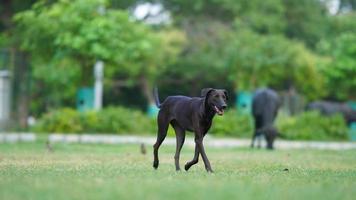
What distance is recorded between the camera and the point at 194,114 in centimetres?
1398

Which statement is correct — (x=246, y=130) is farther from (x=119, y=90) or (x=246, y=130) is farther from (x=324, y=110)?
(x=119, y=90)

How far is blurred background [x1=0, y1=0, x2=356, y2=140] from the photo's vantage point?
3172 centimetres

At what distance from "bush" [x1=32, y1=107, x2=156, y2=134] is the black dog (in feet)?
53.5

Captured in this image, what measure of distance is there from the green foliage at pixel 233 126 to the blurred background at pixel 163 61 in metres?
0.04

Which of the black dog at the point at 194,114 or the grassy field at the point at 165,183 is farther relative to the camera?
the black dog at the point at 194,114

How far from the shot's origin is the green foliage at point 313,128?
3256cm

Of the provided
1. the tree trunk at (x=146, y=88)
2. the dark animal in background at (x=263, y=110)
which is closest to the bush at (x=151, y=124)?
the dark animal in background at (x=263, y=110)

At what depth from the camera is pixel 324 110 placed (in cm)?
3738

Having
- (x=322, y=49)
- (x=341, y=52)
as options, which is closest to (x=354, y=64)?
(x=341, y=52)

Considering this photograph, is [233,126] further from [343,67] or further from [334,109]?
[343,67]

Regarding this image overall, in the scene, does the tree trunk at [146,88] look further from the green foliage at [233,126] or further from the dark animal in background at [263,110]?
the dark animal in background at [263,110]

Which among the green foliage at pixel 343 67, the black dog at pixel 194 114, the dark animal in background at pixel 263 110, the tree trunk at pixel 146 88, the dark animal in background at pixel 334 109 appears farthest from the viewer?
the tree trunk at pixel 146 88

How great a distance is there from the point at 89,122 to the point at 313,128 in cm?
900

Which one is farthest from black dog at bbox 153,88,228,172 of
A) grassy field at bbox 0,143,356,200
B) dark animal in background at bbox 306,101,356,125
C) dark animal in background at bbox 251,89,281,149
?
dark animal in background at bbox 306,101,356,125
